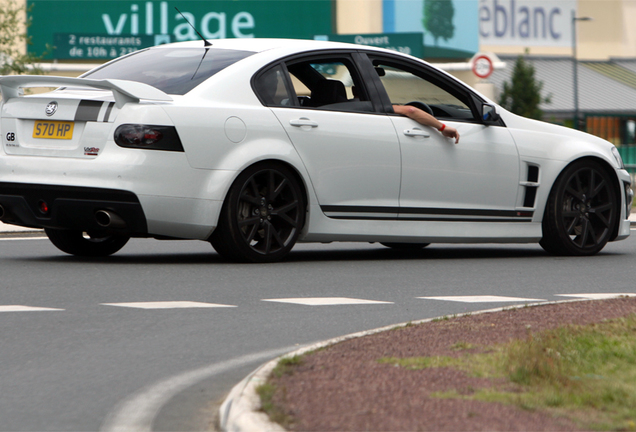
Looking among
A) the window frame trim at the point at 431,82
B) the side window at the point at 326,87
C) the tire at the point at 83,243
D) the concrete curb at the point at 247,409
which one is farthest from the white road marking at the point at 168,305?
the window frame trim at the point at 431,82

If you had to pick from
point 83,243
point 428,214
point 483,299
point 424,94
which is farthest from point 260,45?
point 483,299

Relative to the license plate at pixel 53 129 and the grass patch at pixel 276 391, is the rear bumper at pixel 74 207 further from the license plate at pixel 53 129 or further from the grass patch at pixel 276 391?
the grass patch at pixel 276 391

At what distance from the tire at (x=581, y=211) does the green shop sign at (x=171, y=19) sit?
3546 centimetres

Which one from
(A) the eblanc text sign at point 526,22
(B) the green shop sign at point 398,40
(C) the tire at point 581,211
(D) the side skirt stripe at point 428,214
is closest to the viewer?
(D) the side skirt stripe at point 428,214

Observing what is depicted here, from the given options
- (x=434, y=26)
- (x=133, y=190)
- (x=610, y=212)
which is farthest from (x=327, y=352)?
(x=434, y=26)

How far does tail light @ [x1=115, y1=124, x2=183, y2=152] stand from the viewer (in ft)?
26.5

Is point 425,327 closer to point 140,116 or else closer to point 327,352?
point 327,352

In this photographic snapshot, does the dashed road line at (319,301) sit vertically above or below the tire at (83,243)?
below

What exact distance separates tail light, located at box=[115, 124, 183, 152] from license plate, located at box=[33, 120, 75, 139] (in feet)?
1.27

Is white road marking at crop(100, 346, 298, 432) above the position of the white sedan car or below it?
below

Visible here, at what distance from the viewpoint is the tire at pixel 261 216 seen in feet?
27.7

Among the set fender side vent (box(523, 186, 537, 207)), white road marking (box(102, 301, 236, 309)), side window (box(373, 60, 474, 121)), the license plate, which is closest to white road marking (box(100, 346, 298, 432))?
white road marking (box(102, 301, 236, 309))

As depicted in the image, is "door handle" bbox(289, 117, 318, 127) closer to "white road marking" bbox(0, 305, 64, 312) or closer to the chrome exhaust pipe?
the chrome exhaust pipe

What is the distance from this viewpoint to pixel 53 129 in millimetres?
8336
